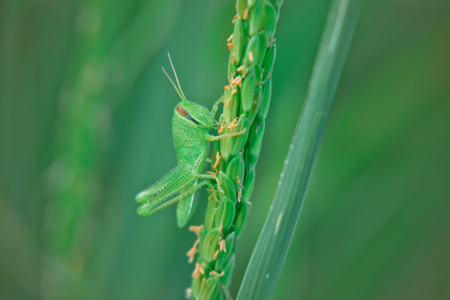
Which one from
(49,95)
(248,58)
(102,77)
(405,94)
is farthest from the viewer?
(49,95)

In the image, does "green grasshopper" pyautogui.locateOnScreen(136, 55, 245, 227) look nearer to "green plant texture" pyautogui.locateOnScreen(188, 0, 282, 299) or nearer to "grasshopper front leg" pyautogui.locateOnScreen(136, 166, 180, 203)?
"grasshopper front leg" pyautogui.locateOnScreen(136, 166, 180, 203)

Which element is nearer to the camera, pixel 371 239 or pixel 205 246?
pixel 205 246

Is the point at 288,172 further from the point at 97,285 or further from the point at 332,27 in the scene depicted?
the point at 97,285

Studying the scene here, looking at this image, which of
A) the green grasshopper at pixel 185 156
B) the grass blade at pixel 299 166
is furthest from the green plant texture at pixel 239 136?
the green grasshopper at pixel 185 156

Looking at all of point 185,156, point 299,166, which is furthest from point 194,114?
point 299,166

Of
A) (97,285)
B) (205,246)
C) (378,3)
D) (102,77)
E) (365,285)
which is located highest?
(378,3)

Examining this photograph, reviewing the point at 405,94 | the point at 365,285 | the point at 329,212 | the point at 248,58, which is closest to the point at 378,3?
the point at 405,94

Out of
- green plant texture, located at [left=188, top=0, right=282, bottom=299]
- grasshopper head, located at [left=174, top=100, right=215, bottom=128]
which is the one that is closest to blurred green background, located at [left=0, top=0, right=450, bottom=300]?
grasshopper head, located at [left=174, top=100, right=215, bottom=128]

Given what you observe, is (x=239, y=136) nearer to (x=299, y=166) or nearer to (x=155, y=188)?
(x=299, y=166)
